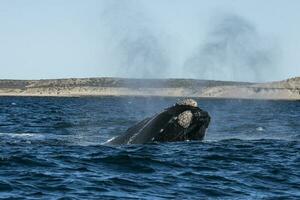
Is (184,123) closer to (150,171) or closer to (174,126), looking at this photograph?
(174,126)

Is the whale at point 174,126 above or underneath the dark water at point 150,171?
above

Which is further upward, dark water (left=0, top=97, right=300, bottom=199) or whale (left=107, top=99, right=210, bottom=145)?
whale (left=107, top=99, right=210, bottom=145)

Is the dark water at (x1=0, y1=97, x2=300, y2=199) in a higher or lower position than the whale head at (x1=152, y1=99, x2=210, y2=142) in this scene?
lower

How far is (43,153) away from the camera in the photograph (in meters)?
A: 21.6

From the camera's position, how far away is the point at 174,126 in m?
→ 22.8

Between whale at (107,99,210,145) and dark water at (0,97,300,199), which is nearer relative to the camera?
dark water at (0,97,300,199)

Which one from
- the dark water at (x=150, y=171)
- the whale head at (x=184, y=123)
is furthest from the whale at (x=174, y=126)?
→ the dark water at (x=150, y=171)

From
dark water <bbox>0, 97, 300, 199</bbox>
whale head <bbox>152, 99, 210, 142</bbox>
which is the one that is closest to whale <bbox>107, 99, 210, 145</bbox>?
whale head <bbox>152, 99, 210, 142</bbox>

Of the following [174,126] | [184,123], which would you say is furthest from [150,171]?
[174,126]

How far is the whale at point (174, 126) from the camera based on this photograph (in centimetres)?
2239

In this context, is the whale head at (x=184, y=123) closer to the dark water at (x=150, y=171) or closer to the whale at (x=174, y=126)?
the whale at (x=174, y=126)

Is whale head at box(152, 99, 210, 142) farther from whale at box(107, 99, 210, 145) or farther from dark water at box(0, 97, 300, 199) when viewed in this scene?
dark water at box(0, 97, 300, 199)

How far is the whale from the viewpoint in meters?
22.4

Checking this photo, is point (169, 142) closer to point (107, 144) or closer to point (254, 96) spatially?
point (107, 144)
